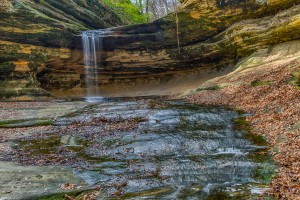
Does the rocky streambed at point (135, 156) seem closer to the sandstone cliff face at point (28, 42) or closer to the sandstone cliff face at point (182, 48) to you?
the sandstone cliff face at point (28, 42)

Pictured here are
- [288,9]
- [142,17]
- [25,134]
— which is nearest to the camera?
[25,134]

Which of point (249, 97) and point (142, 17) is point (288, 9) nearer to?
point (249, 97)

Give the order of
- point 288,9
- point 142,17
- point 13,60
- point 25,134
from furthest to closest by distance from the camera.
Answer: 1. point 142,17
2. point 13,60
3. point 288,9
4. point 25,134

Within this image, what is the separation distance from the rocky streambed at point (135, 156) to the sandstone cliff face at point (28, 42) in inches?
449

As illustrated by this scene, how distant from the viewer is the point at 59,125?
42.3 ft

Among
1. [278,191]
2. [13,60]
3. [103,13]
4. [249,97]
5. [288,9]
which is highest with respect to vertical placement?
[103,13]

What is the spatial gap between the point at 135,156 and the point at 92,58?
21.4 metres

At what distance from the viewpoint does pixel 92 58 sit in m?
27.8

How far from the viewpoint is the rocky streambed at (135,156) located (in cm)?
557

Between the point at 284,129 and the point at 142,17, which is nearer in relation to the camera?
the point at 284,129

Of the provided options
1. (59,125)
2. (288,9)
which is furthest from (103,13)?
(59,125)

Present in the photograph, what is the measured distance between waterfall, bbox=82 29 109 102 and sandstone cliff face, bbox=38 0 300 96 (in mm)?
578

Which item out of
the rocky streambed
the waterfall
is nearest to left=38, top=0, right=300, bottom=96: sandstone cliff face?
the waterfall

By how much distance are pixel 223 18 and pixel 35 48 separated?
18231mm
